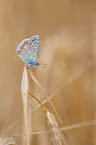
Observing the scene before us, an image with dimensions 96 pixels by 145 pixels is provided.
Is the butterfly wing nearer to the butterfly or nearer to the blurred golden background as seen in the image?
the butterfly

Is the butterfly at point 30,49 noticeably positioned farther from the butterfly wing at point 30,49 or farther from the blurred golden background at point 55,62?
the blurred golden background at point 55,62

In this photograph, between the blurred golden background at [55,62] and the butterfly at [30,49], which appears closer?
the butterfly at [30,49]

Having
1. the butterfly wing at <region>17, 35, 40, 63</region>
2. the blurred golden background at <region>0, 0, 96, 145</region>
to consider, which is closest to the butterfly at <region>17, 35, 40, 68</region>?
the butterfly wing at <region>17, 35, 40, 63</region>

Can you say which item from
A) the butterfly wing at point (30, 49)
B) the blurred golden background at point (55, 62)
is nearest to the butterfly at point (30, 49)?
the butterfly wing at point (30, 49)

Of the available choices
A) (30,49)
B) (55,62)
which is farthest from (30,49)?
(55,62)

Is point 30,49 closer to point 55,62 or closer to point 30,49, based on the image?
point 30,49

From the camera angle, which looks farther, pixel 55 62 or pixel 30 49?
pixel 55 62
